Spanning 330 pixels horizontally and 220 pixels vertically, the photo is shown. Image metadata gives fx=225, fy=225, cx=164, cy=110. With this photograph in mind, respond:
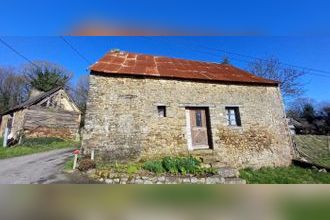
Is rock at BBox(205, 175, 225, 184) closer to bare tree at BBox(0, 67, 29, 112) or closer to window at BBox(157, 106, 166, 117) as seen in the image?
window at BBox(157, 106, 166, 117)

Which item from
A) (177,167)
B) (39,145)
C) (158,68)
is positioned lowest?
(177,167)

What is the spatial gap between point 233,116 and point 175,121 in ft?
9.48

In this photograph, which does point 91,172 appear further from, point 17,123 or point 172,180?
point 17,123

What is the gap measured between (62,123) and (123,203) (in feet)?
51.8

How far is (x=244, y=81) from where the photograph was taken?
1052cm

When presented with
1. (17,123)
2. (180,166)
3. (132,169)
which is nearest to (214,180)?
(180,166)

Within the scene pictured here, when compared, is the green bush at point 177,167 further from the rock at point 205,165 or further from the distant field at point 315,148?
the distant field at point 315,148

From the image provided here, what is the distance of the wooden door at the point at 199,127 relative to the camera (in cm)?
962

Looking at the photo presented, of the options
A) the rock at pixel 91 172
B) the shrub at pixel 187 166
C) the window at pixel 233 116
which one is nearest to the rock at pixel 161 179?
the shrub at pixel 187 166

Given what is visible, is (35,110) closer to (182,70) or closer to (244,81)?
(182,70)

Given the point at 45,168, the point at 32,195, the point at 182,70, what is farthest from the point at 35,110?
the point at 32,195

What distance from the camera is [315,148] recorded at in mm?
12000

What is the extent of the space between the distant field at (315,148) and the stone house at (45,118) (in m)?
16.2

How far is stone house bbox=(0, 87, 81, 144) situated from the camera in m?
16.5
